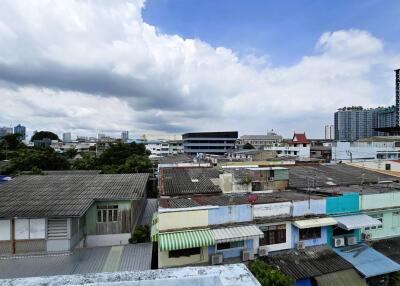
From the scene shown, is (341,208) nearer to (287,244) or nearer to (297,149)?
(287,244)

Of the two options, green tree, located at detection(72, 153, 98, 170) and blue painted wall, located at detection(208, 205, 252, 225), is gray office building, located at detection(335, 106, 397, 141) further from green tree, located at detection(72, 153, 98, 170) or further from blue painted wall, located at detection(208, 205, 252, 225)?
blue painted wall, located at detection(208, 205, 252, 225)

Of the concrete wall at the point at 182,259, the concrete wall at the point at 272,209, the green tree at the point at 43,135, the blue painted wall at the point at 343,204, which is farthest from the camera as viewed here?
the green tree at the point at 43,135

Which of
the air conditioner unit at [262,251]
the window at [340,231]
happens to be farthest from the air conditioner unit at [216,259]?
the window at [340,231]

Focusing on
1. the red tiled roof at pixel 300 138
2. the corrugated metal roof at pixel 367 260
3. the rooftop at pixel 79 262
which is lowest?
the corrugated metal roof at pixel 367 260

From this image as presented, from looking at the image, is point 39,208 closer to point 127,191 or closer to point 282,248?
point 127,191

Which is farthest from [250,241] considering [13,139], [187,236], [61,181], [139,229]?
[13,139]

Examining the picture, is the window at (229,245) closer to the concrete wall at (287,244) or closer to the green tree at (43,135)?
the concrete wall at (287,244)
